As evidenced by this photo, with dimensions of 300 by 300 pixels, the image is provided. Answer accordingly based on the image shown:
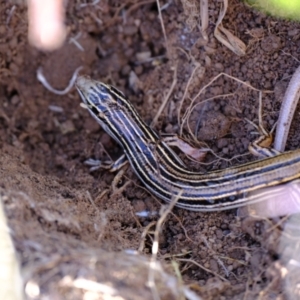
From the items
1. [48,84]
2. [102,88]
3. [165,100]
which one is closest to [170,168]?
[165,100]

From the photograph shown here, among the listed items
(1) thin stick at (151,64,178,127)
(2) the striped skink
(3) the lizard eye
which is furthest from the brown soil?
(3) the lizard eye

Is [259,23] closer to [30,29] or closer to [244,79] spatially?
[244,79]

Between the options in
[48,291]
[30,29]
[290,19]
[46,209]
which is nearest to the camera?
[48,291]

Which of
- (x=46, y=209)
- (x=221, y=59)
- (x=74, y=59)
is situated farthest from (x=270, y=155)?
(x=74, y=59)

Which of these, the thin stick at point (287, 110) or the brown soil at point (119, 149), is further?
the thin stick at point (287, 110)

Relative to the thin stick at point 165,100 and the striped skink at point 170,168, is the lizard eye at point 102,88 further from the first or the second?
the thin stick at point 165,100

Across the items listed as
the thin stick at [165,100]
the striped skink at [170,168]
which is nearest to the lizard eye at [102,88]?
the striped skink at [170,168]
